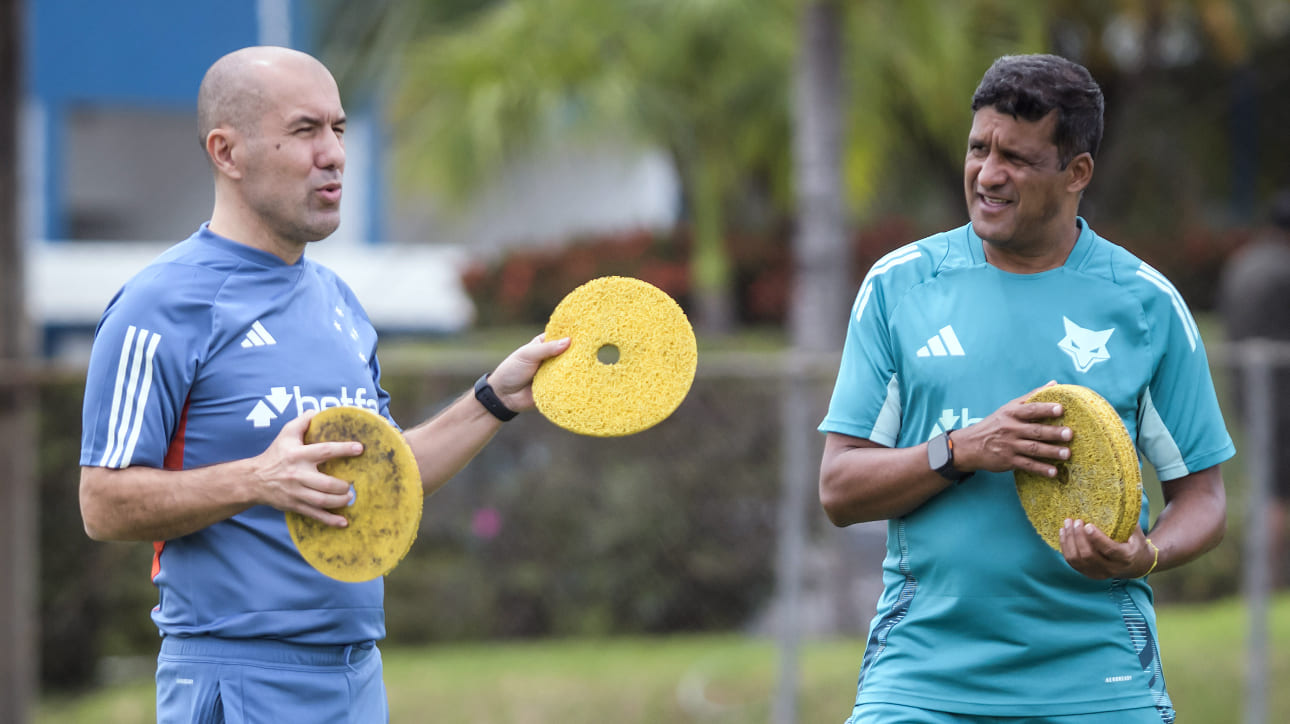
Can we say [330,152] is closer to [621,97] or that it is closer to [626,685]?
[626,685]

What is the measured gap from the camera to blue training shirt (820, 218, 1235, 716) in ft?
8.43

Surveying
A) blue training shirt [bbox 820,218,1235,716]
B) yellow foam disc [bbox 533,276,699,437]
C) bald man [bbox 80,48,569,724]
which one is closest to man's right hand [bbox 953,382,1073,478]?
blue training shirt [bbox 820,218,1235,716]

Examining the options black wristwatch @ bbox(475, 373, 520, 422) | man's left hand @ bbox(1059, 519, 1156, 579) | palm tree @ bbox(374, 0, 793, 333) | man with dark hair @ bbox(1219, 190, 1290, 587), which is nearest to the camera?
man's left hand @ bbox(1059, 519, 1156, 579)

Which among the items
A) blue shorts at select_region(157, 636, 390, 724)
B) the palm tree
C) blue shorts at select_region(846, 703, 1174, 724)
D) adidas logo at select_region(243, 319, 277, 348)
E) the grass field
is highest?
the palm tree

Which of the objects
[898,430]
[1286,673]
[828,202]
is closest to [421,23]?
[828,202]

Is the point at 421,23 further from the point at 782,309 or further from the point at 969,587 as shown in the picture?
the point at 969,587

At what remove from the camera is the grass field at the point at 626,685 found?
6.18m

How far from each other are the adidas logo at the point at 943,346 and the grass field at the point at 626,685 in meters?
3.75

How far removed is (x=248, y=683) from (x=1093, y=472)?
5.16 feet

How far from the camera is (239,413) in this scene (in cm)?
256

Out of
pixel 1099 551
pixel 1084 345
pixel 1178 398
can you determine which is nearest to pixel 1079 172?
pixel 1084 345

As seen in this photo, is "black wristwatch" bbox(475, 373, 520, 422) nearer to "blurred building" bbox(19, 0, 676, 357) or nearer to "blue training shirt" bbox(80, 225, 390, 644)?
"blue training shirt" bbox(80, 225, 390, 644)

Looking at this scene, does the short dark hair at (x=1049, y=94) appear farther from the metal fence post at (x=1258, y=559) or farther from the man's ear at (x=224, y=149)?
the metal fence post at (x=1258, y=559)

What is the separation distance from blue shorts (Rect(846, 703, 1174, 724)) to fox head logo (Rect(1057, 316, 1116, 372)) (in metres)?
0.64
